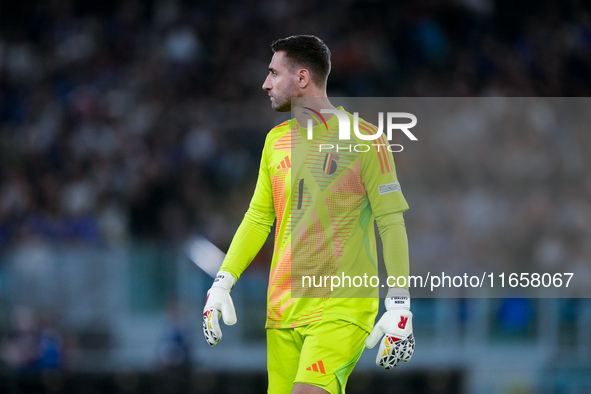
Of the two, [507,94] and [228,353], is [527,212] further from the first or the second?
[228,353]

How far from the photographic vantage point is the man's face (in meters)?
4.07

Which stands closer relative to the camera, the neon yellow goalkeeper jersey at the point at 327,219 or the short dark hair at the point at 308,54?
the neon yellow goalkeeper jersey at the point at 327,219

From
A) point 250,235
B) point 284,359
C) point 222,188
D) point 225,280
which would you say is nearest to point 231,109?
point 222,188

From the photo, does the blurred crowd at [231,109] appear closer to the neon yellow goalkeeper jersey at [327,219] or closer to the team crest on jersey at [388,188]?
the neon yellow goalkeeper jersey at [327,219]

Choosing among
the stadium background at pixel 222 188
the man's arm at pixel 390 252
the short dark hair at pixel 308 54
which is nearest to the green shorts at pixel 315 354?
the man's arm at pixel 390 252

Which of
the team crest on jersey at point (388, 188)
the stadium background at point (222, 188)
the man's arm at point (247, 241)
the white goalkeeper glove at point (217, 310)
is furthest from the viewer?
the stadium background at point (222, 188)

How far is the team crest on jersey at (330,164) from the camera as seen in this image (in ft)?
13.2

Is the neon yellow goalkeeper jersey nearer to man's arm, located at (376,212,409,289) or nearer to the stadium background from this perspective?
man's arm, located at (376,212,409,289)

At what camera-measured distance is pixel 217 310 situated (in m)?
4.05

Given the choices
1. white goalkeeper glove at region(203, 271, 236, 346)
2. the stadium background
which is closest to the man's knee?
white goalkeeper glove at region(203, 271, 236, 346)

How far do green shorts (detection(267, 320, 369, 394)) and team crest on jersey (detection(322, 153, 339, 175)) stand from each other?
2.63 ft

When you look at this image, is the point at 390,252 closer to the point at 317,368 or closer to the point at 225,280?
the point at 317,368

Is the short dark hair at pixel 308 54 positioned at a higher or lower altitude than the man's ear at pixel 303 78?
higher

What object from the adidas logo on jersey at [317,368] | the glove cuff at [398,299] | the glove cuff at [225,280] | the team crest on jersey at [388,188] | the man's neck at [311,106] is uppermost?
the man's neck at [311,106]
